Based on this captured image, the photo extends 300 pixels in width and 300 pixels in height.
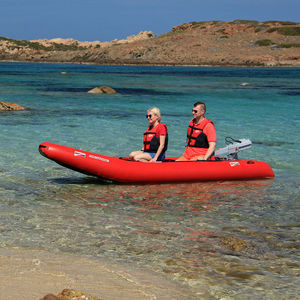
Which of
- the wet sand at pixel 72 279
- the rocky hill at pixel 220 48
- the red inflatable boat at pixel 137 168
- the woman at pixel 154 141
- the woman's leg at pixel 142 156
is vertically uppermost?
the rocky hill at pixel 220 48

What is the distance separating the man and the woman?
1.93 feet

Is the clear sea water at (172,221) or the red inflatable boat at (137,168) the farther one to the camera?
the red inflatable boat at (137,168)

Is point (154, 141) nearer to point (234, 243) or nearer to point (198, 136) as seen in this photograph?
point (198, 136)

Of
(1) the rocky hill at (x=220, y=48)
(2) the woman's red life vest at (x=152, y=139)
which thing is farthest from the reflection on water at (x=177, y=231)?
(1) the rocky hill at (x=220, y=48)

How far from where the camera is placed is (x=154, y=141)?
8.66m

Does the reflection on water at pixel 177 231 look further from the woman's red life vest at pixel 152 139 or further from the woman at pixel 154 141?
Result: the woman's red life vest at pixel 152 139

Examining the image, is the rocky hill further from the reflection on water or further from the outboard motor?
the reflection on water

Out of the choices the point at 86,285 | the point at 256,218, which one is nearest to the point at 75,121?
the point at 256,218

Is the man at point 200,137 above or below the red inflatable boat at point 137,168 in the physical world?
above

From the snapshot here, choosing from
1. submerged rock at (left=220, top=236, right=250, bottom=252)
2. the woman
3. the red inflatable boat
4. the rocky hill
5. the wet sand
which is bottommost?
the wet sand

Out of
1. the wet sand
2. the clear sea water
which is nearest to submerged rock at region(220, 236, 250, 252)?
the clear sea water

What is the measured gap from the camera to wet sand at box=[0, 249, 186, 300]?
4.23 metres

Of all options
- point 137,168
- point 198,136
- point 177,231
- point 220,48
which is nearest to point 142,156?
point 137,168

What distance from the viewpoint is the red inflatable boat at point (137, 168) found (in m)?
8.21
